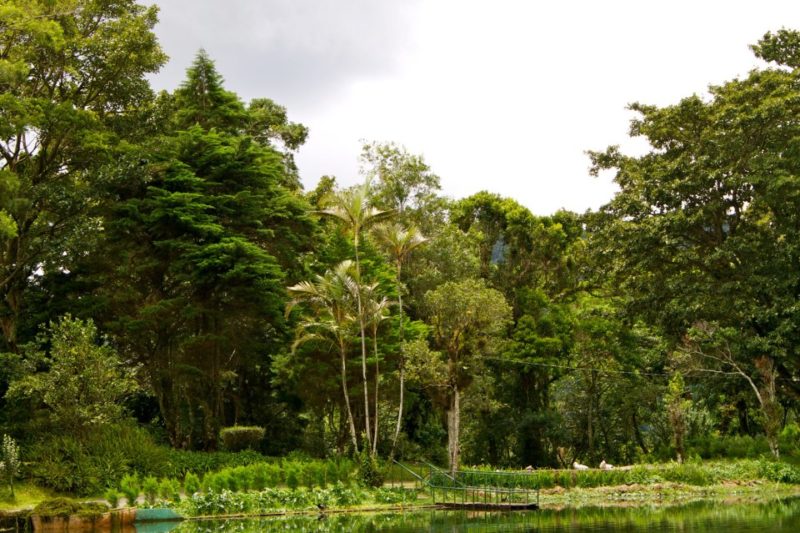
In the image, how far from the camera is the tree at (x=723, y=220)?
102 feet

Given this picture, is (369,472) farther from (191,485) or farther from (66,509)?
(66,509)

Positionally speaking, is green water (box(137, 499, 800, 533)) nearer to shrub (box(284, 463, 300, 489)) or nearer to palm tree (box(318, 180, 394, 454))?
shrub (box(284, 463, 300, 489))

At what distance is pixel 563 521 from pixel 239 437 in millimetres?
15054

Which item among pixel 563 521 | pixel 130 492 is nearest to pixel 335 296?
pixel 130 492

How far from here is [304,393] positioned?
107ft

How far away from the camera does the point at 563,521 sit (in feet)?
60.5

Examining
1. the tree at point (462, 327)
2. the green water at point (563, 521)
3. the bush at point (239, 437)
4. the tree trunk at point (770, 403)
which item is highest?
the tree at point (462, 327)

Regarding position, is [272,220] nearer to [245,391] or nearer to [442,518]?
[245,391]

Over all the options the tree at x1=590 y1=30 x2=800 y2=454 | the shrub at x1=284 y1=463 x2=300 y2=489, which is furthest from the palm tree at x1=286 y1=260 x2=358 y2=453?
the tree at x1=590 y1=30 x2=800 y2=454

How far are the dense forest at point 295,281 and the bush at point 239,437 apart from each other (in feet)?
0.33

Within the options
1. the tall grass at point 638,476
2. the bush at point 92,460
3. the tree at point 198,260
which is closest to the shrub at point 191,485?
the bush at point 92,460

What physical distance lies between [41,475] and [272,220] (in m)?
14.0

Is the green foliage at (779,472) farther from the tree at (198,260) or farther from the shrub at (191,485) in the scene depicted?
the shrub at (191,485)

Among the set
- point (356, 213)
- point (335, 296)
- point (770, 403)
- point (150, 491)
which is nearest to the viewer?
point (150, 491)
